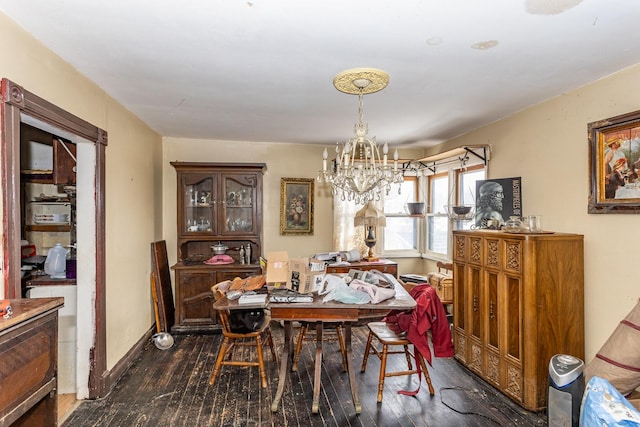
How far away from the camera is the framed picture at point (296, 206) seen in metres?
4.96

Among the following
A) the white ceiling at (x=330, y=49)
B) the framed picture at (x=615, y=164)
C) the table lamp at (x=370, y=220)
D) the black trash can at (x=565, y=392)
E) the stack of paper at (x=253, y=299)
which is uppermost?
the white ceiling at (x=330, y=49)

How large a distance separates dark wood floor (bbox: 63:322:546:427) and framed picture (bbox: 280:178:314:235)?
1.98m

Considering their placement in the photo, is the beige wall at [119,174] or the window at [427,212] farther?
the window at [427,212]

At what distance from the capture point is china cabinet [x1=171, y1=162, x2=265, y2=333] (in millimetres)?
4266

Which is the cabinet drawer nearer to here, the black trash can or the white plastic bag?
the white plastic bag

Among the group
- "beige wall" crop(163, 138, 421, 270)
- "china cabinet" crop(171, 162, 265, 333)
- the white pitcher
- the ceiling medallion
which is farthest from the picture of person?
the white pitcher

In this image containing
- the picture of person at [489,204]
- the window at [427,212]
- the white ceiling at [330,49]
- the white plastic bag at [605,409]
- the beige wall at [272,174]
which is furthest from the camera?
the beige wall at [272,174]

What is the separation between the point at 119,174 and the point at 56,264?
92cm

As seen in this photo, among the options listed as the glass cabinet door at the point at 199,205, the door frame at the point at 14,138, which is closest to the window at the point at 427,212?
the glass cabinet door at the point at 199,205

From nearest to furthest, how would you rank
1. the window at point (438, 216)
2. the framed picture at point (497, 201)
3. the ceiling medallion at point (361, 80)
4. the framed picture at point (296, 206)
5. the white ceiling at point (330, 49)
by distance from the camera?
1. the white ceiling at point (330, 49)
2. the ceiling medallion at point (361, 80)
3. the framed picture at point (497, 201)
4. the window at point (438, 216)
5. the framed picture at point (296, 206)

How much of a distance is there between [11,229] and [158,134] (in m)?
2.87

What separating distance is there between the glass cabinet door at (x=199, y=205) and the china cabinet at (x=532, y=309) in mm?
3340

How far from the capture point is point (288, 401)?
277 cm

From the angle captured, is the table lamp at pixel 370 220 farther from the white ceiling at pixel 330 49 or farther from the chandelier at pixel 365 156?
the chandelier at pixel 365 156
